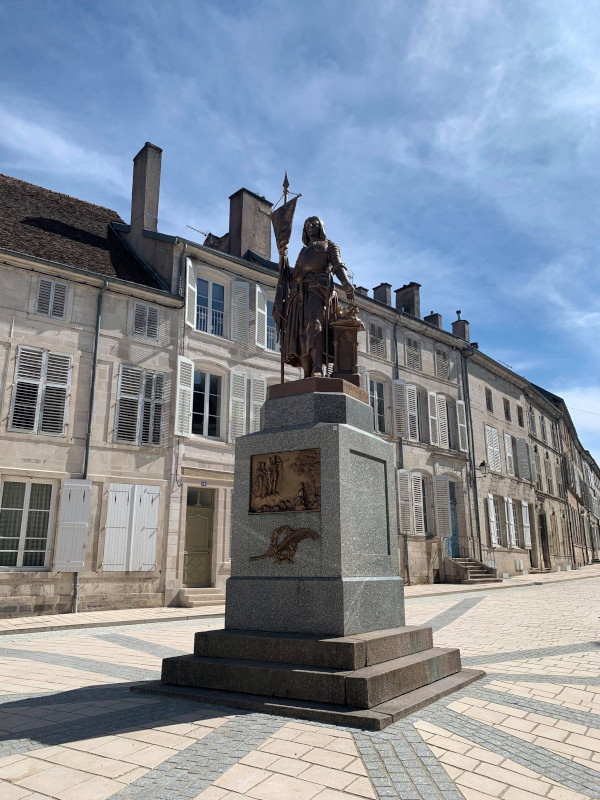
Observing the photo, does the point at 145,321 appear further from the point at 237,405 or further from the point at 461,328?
the point at 461,328

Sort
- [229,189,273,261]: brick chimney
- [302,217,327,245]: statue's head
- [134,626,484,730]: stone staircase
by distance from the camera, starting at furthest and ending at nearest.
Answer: [229,189,273,261]: brick chimney < [302,217,327,245]: statue's head < [134,626,484,730]: stone staircase

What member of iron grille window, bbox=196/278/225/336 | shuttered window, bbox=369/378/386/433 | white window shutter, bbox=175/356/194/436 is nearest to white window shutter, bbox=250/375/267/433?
iron grille window, bbox=196/278/225/336

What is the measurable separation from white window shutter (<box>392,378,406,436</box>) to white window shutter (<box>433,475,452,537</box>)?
101 inches

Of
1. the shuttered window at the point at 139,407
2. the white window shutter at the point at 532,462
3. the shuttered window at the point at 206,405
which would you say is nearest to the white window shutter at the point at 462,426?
the white window shutter at the point at 532,462

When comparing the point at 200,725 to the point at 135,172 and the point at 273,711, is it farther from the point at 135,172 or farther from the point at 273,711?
the point at 135,172

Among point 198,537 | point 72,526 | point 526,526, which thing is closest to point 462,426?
point 526,526

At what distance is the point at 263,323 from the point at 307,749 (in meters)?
14.7

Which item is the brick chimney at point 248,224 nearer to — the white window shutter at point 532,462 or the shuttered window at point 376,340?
the shuttered window at point 376,340

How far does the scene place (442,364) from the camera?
24.3m

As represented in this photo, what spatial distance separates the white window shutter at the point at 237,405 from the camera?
635 inches

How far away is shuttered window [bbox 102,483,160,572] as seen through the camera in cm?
1339

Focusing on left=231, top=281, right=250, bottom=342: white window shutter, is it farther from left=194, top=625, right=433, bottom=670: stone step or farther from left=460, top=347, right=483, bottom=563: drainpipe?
left=194, top=625, right=433, bottom=670: stone step

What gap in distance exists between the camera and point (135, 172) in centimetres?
1738

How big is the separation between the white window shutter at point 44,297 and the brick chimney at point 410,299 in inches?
582
